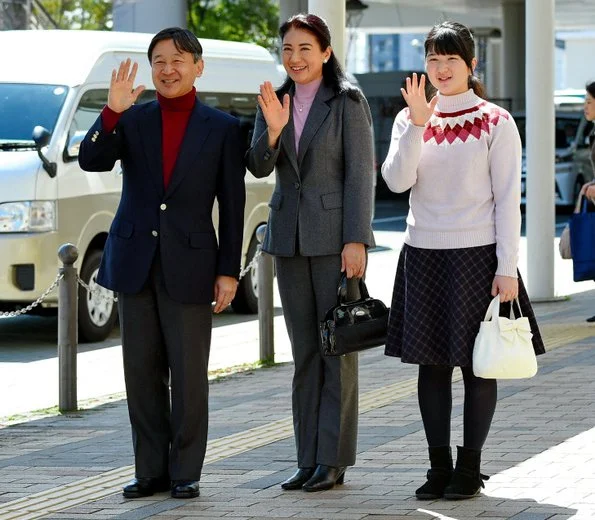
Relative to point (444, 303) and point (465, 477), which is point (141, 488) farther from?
point (444, 303)

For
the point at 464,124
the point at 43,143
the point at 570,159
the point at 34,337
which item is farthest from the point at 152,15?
the point at 464,124

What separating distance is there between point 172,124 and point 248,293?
823 centimetres

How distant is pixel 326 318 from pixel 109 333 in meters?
6.92

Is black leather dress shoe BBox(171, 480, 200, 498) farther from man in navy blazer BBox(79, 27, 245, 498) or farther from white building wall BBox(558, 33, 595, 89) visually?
white building wall BBox(558, 33, 595, 89)

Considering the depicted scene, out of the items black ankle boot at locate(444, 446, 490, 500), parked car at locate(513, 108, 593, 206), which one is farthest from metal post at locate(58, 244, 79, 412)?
parked car at locate(513, 108, 593, 206)

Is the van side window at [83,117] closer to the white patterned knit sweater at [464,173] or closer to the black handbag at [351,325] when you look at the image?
the black handbag at [351,325]

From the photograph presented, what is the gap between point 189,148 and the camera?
643cm

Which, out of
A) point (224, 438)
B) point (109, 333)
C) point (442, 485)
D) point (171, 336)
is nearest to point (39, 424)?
point (224, 438)

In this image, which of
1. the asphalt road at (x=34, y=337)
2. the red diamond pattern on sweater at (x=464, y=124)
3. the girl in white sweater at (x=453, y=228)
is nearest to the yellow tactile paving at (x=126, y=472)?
the girl in white sweater at (x=453, y=228)

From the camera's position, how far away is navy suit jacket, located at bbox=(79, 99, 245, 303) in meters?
6.41

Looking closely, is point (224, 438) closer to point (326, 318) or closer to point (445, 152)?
point (326, 318)

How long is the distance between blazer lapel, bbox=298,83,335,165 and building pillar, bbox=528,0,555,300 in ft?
26.0

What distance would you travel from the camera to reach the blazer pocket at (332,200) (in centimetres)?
646

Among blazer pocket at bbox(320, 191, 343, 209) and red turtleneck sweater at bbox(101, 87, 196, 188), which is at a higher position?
red turtleneck sweater at bbox(101, 87, 196, 188)
